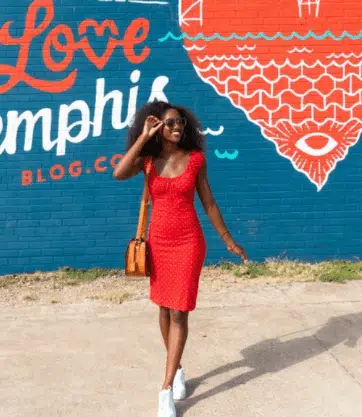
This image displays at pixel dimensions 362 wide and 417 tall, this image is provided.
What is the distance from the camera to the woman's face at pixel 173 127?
11.9ft

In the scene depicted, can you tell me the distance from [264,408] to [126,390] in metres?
0.86

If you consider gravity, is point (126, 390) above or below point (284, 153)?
below

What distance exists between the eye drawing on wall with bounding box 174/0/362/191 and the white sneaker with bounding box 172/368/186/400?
11.4ft

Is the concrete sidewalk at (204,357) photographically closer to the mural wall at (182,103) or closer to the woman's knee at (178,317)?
the woman's knee at (178,317)

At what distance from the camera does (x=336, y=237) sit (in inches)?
269

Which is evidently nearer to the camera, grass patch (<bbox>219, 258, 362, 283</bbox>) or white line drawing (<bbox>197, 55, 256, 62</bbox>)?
grass patch (<bbox>219, 258, 362, 283</bbox>)

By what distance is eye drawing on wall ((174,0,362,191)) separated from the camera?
6590mm

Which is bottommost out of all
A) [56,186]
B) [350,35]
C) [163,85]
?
[56,186]

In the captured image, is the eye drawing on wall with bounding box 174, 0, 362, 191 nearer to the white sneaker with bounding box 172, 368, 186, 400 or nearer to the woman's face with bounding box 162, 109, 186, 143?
the woman's face with bounding box 162, 109, 186, 143

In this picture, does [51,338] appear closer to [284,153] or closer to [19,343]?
[19,343]

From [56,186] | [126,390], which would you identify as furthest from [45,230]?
[126,390]

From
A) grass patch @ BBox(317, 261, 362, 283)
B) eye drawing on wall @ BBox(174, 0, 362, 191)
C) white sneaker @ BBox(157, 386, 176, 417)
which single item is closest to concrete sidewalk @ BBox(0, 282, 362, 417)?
white sneaker @ BBox(157, 386, 176, 417)

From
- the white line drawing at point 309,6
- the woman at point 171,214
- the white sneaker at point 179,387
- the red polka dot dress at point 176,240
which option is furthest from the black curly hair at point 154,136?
the white line drawing at point 309,6

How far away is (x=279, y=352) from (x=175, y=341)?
→ 1.13m
